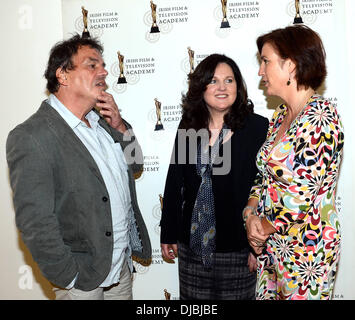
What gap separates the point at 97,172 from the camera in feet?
6.15

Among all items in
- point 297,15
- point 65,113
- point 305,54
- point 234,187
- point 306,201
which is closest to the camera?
point 306,201

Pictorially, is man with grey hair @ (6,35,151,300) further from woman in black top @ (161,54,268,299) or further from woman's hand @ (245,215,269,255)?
woman's hand @ (245,215,269,255)

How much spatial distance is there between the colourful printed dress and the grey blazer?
0.80 meters

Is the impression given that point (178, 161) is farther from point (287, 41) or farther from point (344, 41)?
point (344, 41)

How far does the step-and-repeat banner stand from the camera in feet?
9.06

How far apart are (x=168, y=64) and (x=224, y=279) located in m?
1.57

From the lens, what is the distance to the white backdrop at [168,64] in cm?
276

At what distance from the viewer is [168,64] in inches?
113

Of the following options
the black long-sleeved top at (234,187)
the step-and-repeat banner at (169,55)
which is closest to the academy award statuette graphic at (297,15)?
the step-and-repeat banner at (169,55)

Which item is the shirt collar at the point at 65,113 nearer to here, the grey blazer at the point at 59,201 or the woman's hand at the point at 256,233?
the grey blazer at the point at 59,201

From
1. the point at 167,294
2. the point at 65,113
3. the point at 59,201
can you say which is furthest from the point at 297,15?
the point at 167,294

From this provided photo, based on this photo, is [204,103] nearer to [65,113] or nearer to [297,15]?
[65,113]

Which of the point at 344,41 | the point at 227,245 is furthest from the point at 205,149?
the point at 344,41

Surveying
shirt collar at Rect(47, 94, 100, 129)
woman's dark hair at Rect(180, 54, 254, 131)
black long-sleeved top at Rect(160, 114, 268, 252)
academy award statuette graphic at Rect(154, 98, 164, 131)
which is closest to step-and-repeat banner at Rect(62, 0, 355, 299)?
academy award statuette graphic at Rect(154, 98, 164, 131)
